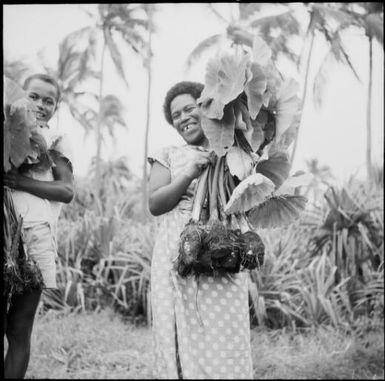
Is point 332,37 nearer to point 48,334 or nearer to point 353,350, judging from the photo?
point 353,350

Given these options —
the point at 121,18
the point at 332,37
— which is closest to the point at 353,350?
the point at 332,37

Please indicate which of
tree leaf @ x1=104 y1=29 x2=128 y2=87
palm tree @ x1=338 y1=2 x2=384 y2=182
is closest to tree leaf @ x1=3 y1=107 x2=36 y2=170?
palm tree @ x1=338 y1=2 x2=384 y2=182

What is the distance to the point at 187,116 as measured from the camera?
1.90 meters

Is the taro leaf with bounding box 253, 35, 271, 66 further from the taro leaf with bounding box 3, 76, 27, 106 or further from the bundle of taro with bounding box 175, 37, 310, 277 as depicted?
the taro leaf with bounding box 3, 76, 27, 106

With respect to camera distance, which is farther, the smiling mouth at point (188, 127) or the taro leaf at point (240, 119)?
the smiling mouth at point (188, 127)

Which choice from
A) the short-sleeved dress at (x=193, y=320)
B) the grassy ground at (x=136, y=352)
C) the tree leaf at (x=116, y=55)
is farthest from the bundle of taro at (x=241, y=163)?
the tree leaf at (x=116, y=55)

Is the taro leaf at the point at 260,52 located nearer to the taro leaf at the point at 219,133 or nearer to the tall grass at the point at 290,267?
the taro leaf at the point at 219,133

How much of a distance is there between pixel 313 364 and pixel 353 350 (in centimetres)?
48

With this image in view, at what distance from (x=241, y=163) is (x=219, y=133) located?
0.12 m

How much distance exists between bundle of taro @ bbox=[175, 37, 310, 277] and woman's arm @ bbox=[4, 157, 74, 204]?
420 mm

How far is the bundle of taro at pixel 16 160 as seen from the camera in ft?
5.41

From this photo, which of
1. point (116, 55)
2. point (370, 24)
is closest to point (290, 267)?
point (370, 24)

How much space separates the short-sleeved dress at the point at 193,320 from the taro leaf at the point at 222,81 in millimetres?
201

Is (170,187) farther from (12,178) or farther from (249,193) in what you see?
(12,178)
